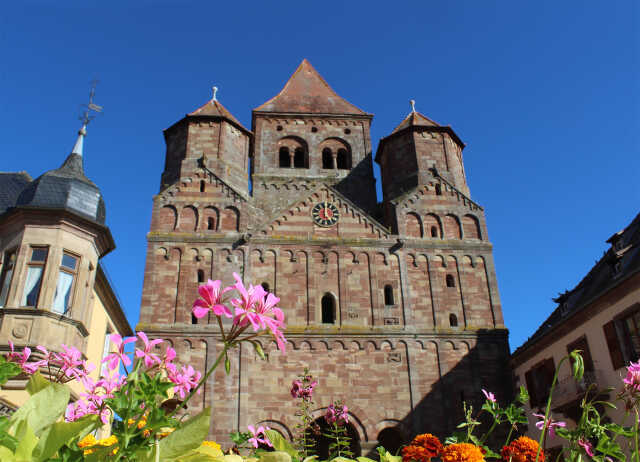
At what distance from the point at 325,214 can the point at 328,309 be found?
449cm

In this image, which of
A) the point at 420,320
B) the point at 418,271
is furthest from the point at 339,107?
the point at 420,320

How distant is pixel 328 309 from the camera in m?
23.2

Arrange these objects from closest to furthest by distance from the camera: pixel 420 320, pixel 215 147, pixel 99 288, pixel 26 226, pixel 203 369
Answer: pixel 26 226, pixel 99 288, pixel 203 369, pixel 420 320, pixel 215 147

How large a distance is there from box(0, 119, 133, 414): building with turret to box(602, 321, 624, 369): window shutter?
49.6ft

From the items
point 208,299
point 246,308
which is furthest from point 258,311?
point 208,299

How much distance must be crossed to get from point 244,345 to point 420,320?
740 centimetres

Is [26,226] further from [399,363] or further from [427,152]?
[427,152]

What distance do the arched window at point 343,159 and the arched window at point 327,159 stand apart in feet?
1.47

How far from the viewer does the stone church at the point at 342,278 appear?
A: 819 inches

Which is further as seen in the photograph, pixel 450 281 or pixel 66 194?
pixel 450 281

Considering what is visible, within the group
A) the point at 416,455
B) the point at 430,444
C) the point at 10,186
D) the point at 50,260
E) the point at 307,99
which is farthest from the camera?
the point at 307,99

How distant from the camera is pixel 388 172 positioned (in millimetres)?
28734

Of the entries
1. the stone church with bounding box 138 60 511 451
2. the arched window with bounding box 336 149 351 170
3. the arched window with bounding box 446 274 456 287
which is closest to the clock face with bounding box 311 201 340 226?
the stone church with bounding box 138 60 511 451

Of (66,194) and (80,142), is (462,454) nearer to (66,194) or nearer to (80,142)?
(66,194)
